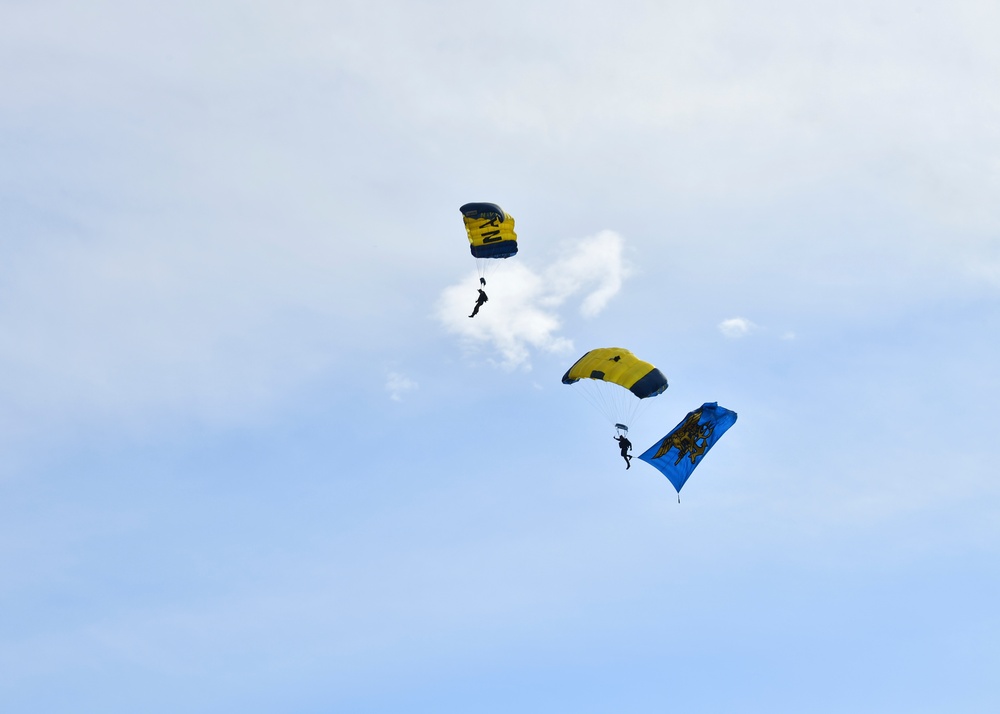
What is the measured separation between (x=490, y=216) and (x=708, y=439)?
49.0 ft

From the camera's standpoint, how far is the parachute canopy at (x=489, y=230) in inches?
2324

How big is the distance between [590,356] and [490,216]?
8.40 meters

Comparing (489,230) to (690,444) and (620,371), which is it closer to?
(620,371)

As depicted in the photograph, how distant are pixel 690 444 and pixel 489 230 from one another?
1424 cm

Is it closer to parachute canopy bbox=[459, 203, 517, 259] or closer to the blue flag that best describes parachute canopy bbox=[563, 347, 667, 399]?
the blue flag

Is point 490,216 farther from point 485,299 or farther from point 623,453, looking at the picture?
point 623,453

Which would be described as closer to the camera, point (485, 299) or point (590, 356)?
point (590, 356)

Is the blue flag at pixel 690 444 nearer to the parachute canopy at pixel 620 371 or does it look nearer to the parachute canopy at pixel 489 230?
the parachute canopy at pixel 620 371

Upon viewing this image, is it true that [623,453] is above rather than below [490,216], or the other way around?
below

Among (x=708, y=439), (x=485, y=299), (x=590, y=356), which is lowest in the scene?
(x=708, y=439)

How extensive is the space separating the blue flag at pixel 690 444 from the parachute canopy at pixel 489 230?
12.2 metres

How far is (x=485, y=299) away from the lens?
61.8 metres

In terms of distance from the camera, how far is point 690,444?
57.2 metres

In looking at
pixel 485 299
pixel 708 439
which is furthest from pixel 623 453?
pixel 485 299
